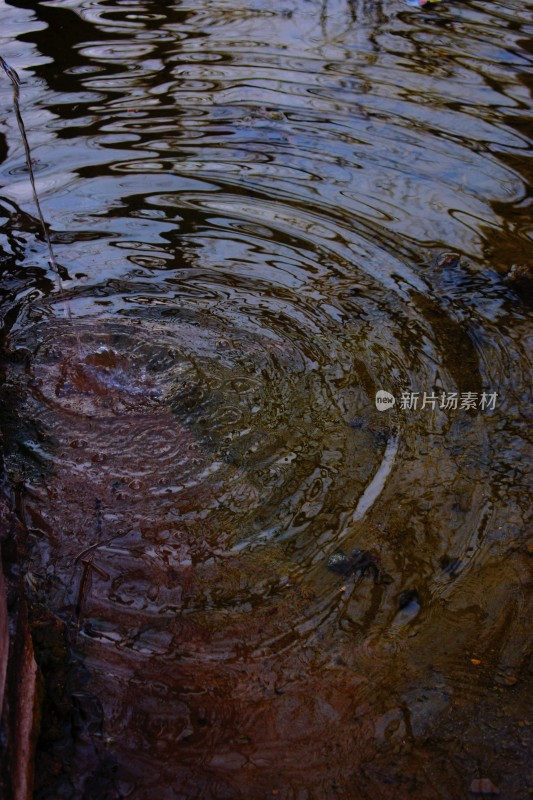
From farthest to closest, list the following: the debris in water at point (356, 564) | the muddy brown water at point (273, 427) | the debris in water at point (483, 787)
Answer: the debris in water at point (356, 564) → the muddy brown water at point (273, 427) → the debris in water at point (483, 787)

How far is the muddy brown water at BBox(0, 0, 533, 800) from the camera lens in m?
2.08

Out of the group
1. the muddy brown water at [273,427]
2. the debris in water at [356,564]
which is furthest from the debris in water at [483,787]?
the debris in water at [356,564]

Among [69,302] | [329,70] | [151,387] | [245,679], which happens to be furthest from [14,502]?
[329,70]

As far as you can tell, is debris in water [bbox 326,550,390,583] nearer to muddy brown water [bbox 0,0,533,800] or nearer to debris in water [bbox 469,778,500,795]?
muddy brown water [bbox 0,0,533,800]

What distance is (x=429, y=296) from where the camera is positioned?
3.89m

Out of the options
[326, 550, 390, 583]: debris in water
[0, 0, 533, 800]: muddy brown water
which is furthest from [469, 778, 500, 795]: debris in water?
[326, 550, 390, 583]: debris in water

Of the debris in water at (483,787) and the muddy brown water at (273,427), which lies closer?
the debris in water at (483,787)

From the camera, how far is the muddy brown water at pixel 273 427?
6.84ft

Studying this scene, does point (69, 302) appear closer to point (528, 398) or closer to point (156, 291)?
point (156, 291)

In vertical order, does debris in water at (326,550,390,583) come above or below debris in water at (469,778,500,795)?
above

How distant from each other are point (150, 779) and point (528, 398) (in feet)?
7.17

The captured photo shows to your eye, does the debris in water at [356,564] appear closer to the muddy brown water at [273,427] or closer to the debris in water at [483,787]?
the muddy brown water at [273,427]

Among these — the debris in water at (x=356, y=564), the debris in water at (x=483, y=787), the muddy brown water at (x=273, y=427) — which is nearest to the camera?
the debris in water at (x=483, y=787)

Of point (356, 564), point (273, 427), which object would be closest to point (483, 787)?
point (356, 564)
